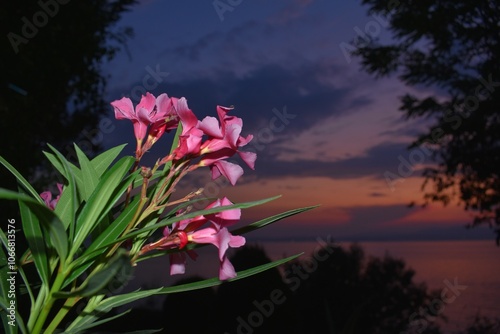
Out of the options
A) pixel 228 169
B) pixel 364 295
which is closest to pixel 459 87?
pixel 364 295

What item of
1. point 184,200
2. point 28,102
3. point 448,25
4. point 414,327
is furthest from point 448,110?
point 184,200

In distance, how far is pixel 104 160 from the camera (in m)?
0.97

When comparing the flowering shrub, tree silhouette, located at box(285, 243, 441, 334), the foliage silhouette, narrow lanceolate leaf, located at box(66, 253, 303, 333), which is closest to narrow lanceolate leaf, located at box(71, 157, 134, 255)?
the flowering shrub

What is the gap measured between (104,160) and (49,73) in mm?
6608

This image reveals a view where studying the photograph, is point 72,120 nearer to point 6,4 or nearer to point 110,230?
point 6,4

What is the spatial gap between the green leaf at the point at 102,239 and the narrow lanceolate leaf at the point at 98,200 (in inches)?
0.9

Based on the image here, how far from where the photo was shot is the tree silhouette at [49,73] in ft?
20.3

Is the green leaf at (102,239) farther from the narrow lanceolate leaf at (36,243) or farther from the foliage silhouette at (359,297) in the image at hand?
the foliage silhouette at (359,297)

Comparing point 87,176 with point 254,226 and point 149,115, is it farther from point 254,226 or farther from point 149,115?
point 254,226

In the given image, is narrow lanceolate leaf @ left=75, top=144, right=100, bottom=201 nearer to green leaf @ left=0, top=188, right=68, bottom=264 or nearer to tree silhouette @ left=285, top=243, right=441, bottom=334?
green leaf @ left=0, top=188, right=68, bottom=264

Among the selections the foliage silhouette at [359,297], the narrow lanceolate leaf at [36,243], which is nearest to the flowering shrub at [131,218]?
the narrow lanceolate leaf at [36,243]

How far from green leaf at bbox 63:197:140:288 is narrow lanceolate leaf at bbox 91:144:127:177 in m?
0.16

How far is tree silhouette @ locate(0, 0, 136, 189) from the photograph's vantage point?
6199mm

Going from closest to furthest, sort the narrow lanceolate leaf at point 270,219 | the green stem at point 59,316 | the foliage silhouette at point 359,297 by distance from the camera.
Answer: the green stem at point 59,316 → the narrow lanceolate leaf at point 270,219 → the foliage silhouette at point 359,297
